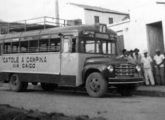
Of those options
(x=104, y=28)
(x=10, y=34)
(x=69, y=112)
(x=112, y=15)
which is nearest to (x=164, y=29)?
(x=104, y=28)

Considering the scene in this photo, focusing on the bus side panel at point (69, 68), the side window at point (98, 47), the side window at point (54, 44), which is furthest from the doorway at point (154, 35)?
the bus side panel at point (69, 68)

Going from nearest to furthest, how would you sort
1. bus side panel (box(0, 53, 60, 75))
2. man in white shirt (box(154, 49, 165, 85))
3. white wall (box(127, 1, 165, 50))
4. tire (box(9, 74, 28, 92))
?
bus side panel (box(0, 53, 60, 75)) → man in white shirt (box(154, 49, 165, 85)) → tire (box(9, 74, 28, 92)) → white wall (box(127, 1, 165, 50))

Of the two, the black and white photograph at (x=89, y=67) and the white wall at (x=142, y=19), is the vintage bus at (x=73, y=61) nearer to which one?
the black and white photograph at (x=89, y=67)

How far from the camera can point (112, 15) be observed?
167 feet

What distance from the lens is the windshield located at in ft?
41.7

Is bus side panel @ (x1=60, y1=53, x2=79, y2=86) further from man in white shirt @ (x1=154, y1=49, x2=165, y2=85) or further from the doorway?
the doorway

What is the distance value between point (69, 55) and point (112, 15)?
128 feet

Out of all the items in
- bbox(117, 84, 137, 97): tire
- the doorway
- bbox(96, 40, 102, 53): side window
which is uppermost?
the doorway

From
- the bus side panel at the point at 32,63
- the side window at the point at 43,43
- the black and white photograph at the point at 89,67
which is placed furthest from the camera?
the side window at the point at 43,43

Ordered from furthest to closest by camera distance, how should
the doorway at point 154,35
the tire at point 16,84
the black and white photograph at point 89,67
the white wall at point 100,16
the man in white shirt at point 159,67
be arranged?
the white wall at point 100,16
the doorway at point 154,35
the tire at point 16,84
the man in white shirt at point 159,67
the black and white photograph at point 89,67

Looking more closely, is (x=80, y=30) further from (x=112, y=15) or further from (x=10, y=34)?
Answer: (x=112, y=15)

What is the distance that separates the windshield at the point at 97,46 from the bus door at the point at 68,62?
381 millimetres

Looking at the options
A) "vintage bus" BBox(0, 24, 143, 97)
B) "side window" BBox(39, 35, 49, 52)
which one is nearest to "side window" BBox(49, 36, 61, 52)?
"vintage bus" BBox(0, 24, 143, 97)

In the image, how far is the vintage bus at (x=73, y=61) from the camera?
468 inches
